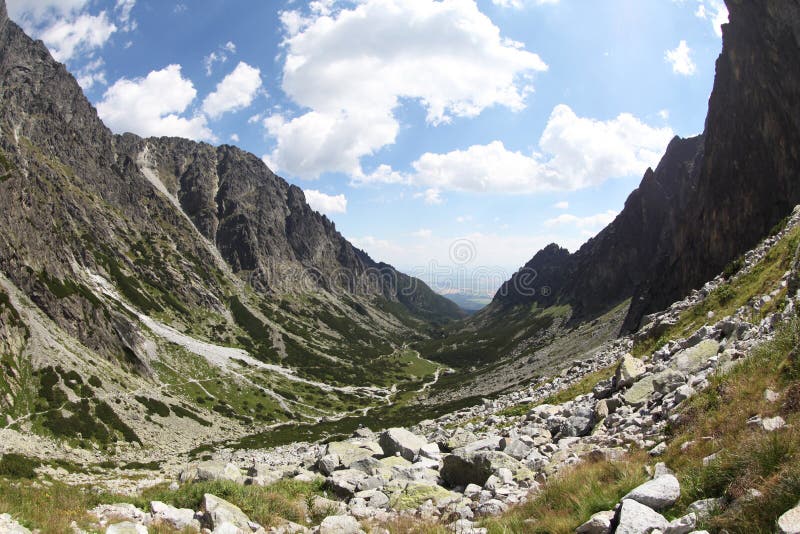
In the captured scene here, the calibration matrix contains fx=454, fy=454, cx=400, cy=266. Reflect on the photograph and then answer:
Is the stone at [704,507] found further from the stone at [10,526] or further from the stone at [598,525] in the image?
the stone at [10,526]

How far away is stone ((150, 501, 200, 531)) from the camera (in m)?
11.5

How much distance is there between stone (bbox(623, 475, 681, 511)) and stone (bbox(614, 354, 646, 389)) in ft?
41.7

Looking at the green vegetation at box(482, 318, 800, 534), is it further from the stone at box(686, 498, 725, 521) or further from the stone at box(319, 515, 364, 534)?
the stone at box(319, 515, 364, 534)

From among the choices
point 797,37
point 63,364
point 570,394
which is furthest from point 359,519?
point 63,364

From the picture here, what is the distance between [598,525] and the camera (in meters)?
7.63

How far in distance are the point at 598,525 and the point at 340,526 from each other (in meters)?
6.50

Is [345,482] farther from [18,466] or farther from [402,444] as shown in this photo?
[18,466]

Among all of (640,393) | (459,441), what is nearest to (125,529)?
Result: (459,441)

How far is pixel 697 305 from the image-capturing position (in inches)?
1164

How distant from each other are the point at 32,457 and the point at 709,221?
122066 mm

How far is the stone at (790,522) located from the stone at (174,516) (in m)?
11.6

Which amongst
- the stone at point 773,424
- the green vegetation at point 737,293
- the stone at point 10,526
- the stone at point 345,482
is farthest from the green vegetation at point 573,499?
the green vegetation at point 737,293

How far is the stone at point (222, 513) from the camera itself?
1172cm

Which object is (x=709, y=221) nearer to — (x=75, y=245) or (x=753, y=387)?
(x=753, y=387)
